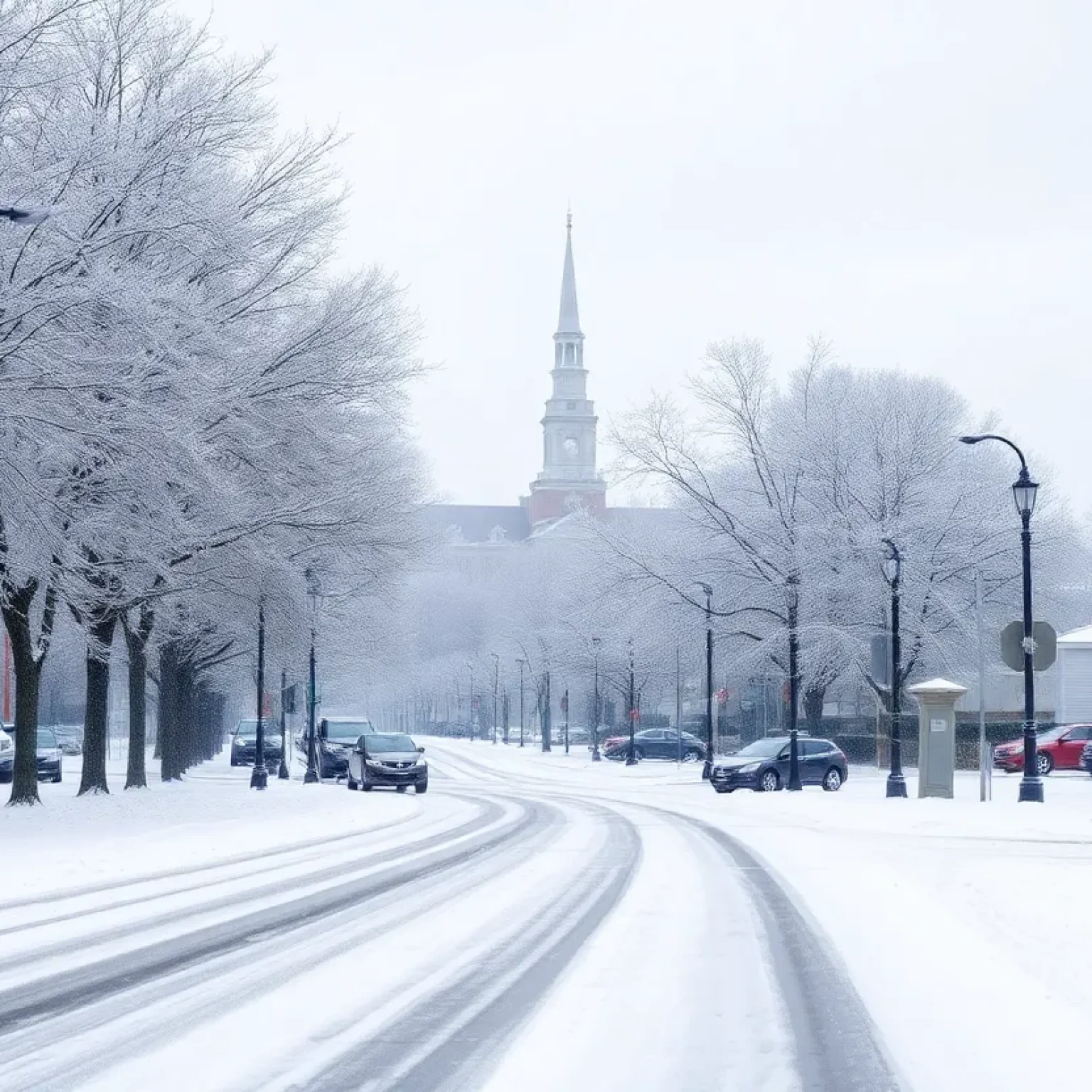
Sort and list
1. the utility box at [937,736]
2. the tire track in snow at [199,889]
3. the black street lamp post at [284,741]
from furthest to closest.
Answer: the black street lamp post at [284,741] → the utility box at [937,736] → the tire track in snow at [199,889]

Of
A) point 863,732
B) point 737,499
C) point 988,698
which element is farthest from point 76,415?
point 863,732

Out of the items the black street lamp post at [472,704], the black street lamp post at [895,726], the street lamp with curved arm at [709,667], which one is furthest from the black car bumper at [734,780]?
the black street lamp post at [472,704]

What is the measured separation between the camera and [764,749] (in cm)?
4241

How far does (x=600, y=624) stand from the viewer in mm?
77375

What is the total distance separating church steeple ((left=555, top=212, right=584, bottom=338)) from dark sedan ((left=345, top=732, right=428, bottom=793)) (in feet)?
429

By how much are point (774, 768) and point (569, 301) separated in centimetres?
13666

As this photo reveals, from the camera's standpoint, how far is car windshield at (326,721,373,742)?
53156 millimetres

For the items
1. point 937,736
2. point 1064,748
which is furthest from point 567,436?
point 937,736

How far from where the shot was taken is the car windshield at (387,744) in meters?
43.6

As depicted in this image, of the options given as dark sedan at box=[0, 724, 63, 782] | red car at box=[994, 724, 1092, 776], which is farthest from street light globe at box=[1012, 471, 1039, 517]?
dark sedan at box=[0, 724, 63, 782]

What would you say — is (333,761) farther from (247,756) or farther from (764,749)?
(764,749)

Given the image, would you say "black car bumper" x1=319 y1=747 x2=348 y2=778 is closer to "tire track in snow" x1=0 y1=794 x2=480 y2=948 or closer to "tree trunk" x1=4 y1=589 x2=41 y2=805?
"tree trunk" x1=4 y1=589 x2=41 y2=805

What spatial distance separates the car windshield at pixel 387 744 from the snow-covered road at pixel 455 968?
19.2 metres

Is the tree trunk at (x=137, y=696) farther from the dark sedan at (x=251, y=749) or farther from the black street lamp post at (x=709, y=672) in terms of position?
the dark sedan at (x=251, y=749)
